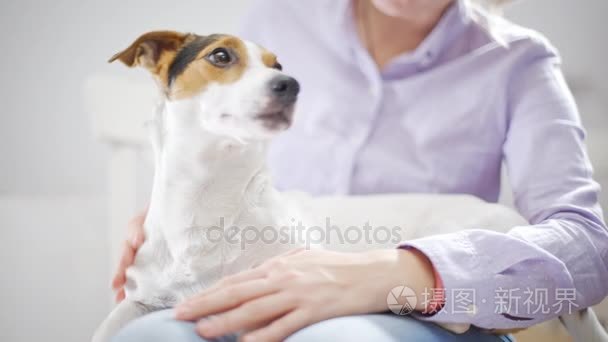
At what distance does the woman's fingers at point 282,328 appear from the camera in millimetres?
455

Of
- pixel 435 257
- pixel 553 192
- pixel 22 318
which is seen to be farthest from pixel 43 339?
pixel 553 192

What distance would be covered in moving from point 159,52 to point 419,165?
1.54 ft

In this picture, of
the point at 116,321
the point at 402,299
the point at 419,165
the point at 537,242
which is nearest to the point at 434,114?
the point at 419,165

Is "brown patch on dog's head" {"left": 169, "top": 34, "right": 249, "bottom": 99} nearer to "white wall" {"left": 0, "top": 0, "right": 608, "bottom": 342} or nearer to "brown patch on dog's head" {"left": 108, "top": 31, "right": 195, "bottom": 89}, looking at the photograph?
"brown patch on dog's head" {"left": 108, "top": 31, "right": 195, "bottom": 89}

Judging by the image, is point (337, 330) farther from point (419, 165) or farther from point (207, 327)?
point (419, 165)

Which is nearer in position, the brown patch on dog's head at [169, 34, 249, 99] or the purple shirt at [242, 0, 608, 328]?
the brown patch on dog's head at [169, 34, 249, 99]

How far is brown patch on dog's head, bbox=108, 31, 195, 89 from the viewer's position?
1.91ft

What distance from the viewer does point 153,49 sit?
0.60 m

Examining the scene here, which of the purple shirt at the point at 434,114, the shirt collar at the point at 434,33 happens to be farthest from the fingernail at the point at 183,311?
the shirt collar at the point at 434,33

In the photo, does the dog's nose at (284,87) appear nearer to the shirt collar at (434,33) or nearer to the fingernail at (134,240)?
the fingernail at (134,240)

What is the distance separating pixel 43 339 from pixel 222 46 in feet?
1.59

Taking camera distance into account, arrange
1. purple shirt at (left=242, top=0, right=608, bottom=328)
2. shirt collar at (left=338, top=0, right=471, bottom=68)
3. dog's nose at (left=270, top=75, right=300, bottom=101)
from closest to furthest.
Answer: dog's nose at (left=270, top=75, right=300, bottom=101), purple shirt at (left=242, top=0, right=608, bottom=328), shirt collar at (left=338, top=0, right=471, bottom=68)

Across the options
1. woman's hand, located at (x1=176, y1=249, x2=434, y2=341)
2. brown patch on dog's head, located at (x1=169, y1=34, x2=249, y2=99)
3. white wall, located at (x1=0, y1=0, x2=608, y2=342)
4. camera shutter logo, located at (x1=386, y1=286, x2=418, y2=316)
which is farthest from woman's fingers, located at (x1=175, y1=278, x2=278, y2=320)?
white wall, located at (x1=0, y1=0, x2=608, y2=342)

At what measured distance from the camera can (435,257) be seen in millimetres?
524
